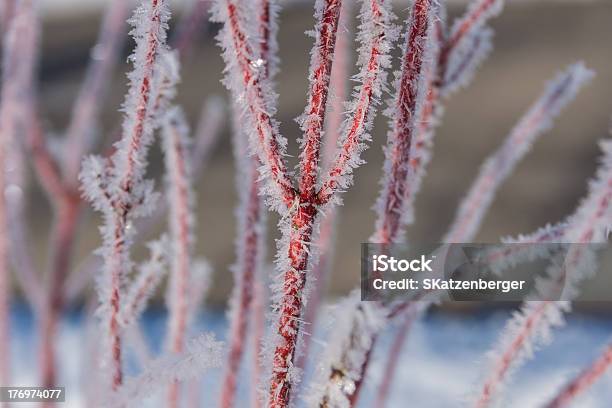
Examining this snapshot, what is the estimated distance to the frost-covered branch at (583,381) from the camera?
0.44 m

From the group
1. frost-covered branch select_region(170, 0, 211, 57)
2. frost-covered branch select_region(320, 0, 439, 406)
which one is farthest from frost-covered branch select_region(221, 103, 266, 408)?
frost-covered branch select_region(170, 0, 211, 57)

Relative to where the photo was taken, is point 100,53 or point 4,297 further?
point 100,53

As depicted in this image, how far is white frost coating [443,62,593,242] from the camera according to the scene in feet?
1.89

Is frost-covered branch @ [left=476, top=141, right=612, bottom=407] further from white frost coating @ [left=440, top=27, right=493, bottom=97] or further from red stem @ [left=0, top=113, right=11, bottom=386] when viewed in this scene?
red stem @ [left=0, top=113, right=11, bottom=386]

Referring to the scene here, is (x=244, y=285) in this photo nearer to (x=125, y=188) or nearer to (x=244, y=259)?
(x=244, y=259)

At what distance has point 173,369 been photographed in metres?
0.41

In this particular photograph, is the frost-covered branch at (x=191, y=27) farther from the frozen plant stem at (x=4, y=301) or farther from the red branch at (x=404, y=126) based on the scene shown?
the red branch at (x=404, y=126)

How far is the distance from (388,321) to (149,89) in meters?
0.23

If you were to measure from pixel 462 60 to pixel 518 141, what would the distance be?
127mm

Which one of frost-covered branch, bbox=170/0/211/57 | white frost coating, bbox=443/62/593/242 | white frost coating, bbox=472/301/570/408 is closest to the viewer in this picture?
white frost coating, bbox=472/301/570/408

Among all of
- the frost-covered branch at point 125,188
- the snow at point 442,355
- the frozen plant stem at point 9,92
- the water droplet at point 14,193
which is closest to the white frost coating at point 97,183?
the frost-covered branch at point 125,188

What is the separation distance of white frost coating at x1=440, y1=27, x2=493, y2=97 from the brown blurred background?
1387 millimetres

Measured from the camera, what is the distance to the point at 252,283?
0.53 m

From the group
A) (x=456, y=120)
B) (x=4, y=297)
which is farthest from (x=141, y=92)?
(x=456, y=120)
